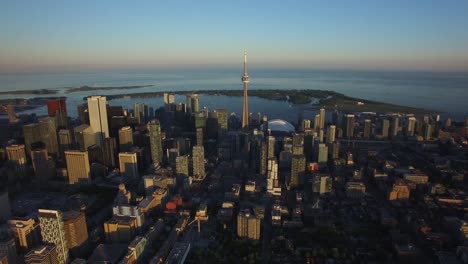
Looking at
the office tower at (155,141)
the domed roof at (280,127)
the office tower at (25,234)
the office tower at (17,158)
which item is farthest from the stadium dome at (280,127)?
the office tower at (25,234)

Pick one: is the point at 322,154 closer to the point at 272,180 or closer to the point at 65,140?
the point at 272,180

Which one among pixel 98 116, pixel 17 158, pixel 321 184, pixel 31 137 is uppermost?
pixel 98 116

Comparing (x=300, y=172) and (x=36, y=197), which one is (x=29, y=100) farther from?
(x=300, y=172)

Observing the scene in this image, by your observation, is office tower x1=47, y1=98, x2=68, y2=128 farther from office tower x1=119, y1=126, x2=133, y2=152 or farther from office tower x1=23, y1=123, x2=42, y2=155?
office tower x1=119, y1=126, x2=133, y2=152

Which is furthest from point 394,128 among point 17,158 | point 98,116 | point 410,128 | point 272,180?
point 17,158

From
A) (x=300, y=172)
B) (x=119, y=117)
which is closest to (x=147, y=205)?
(x=300, y=172)
